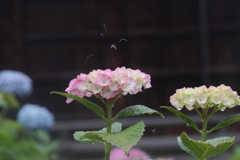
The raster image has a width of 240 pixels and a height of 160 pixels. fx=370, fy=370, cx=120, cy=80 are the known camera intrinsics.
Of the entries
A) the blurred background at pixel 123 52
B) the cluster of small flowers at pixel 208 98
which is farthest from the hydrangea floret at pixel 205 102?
the blurred background at pixel 123 52

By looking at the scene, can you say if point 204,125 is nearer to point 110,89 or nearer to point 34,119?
point 110,89

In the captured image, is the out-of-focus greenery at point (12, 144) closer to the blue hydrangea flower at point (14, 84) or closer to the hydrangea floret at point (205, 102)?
the blue hydrangea flower at point (14, 84)

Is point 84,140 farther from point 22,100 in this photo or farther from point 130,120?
point 22,100

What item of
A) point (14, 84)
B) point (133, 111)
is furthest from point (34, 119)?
point (133, 111)

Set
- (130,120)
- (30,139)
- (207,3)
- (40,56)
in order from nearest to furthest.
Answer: (30,139) < (130,120) < (207,3) < (40,56)

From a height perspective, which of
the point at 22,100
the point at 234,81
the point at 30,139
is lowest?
the point at 30,139

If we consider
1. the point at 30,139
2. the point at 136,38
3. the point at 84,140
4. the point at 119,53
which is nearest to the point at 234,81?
the point at 136,38

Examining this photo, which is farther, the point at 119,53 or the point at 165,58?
the point at 165,58

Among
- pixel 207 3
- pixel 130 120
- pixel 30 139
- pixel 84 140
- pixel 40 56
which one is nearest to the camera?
pixel 84 140
